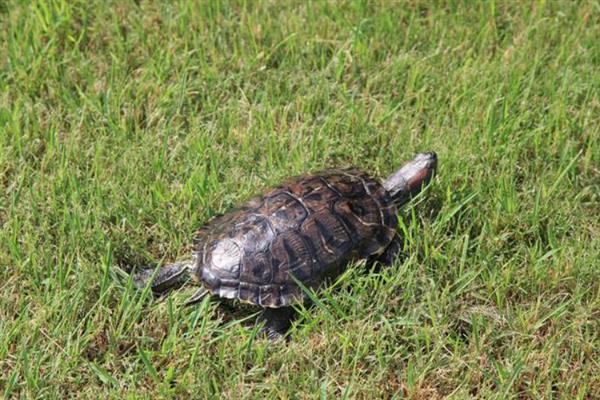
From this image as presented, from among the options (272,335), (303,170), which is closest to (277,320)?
(272,335)

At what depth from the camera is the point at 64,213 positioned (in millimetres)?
4480

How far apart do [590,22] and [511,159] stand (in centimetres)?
154

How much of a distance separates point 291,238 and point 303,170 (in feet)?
2.47

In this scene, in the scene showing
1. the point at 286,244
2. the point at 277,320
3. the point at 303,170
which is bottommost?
the point at 277,320

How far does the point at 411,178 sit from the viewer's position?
15.4 feet

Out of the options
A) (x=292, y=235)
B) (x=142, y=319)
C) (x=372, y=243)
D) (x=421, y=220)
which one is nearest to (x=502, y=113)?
(x=421, y=220)

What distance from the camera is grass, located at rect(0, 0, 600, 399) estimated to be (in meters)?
4.02

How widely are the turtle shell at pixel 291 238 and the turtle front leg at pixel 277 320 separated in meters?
0.13

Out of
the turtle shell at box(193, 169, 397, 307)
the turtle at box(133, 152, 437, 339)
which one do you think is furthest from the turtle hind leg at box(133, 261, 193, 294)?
the turtle shell at box(193, 169, 397, 307)

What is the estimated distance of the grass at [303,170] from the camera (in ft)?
13.2

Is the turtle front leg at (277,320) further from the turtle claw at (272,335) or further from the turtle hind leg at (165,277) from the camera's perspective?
the turtle hind leg at (165,277)

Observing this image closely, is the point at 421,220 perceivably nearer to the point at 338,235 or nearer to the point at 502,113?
the point at 338,235

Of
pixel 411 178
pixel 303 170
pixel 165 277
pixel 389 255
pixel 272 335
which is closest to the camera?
pixel 272 335

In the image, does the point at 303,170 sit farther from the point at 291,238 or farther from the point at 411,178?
the point at 291,238
